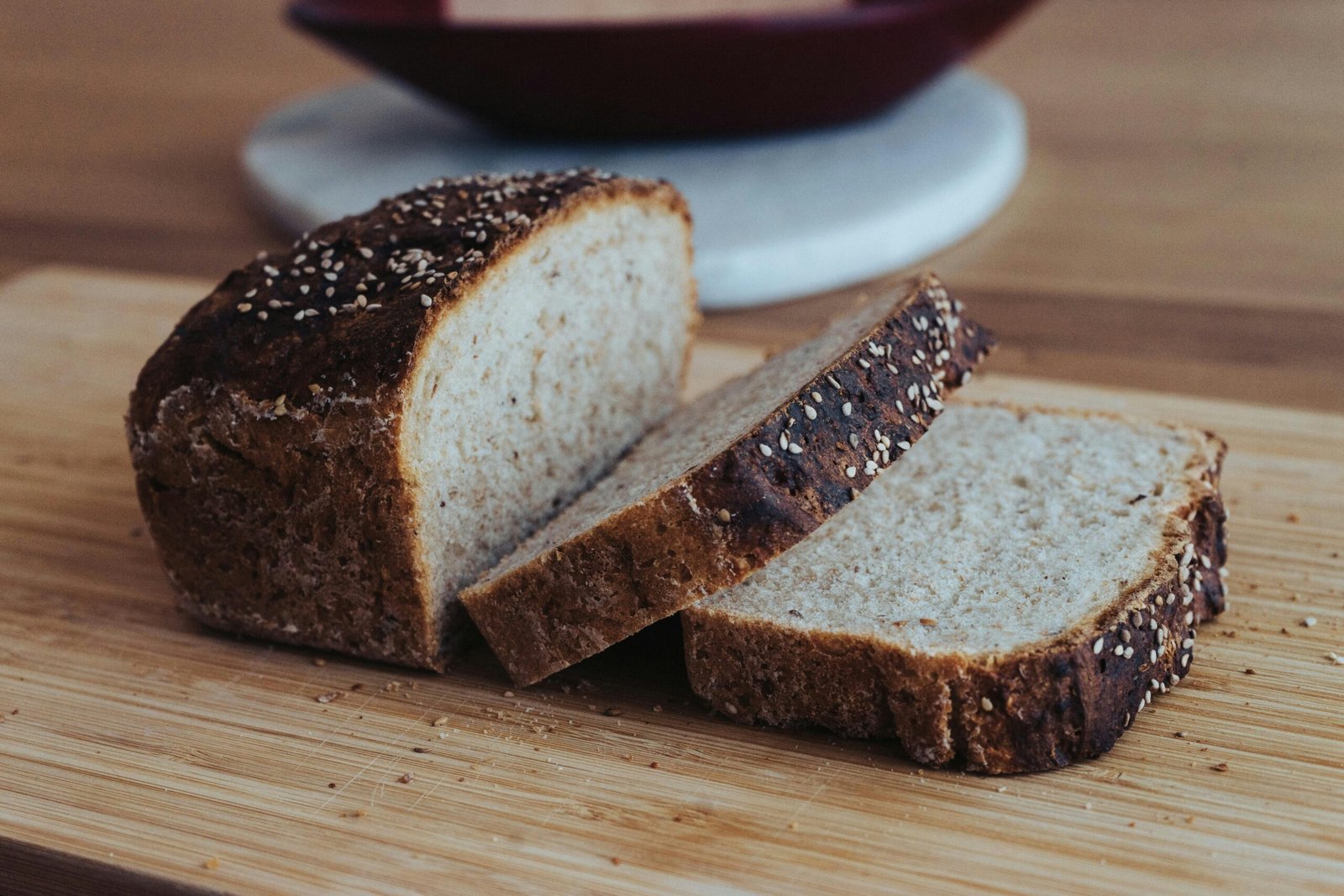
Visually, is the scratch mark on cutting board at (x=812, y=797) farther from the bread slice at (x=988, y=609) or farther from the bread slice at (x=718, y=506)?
the bread slice at (x=718, y=506)

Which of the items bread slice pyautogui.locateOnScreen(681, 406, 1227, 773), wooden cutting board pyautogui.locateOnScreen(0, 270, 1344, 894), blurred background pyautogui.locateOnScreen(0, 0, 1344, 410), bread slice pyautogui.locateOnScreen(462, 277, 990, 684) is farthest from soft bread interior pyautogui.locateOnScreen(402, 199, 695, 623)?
blurred background pyautogui.locateOnScreen(0, 0, 1344, 410)

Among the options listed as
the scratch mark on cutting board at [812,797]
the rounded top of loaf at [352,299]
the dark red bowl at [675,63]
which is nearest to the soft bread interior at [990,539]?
the scratch mark on cutting board at [812,797]

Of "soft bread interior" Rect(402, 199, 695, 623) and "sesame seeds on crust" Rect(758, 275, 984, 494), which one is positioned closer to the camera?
"sesame seeds on crust" Rect(758, 275, 984, 494)

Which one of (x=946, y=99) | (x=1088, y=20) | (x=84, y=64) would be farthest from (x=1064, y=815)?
(x=84, y=64)

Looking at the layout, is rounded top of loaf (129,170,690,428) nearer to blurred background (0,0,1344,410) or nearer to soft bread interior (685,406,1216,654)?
soft bread interior (685,406,1216,654)

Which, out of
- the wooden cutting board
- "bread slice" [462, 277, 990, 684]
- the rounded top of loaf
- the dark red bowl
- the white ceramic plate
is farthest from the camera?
the dark red bowl
